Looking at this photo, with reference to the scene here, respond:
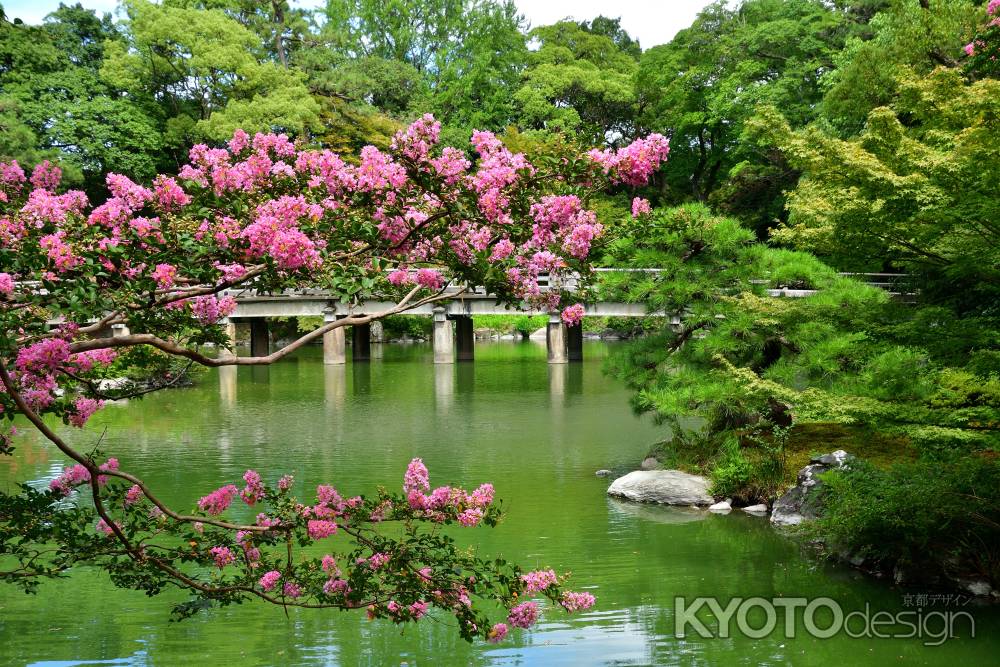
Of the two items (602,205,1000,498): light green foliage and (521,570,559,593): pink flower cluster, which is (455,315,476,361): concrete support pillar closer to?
(602,205,1000,498): light green foliage

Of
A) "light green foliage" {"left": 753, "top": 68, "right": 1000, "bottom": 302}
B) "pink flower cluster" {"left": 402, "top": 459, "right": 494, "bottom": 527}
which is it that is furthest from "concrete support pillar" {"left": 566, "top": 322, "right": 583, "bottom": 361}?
"pink flower cluster" {"left": 402, "top": 459, "right": 494, "bottom": 527}

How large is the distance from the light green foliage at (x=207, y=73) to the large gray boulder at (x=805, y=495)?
25.0 metres

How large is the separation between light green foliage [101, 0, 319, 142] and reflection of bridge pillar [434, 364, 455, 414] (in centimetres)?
1025

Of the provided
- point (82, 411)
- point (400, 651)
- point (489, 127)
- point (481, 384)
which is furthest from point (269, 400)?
point (489, 127)

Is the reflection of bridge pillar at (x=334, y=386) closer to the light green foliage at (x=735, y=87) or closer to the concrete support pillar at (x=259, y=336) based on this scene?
the concrete support pillar at (x=259, y=336)

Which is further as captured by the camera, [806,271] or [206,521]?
[806,271]

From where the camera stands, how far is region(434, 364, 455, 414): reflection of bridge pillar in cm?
1927

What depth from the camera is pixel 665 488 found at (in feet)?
34.8

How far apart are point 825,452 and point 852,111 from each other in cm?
1383

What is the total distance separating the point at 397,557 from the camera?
446 centimetres

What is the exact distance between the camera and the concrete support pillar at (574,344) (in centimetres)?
2909

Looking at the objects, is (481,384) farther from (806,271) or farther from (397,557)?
(397,557)

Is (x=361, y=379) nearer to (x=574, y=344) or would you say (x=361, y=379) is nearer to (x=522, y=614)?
(x=574, y=344)

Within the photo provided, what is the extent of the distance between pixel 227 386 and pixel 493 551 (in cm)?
1614
